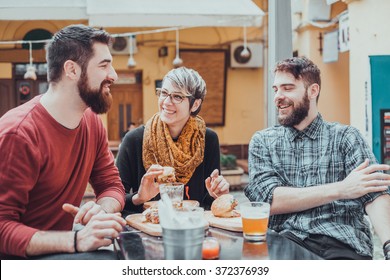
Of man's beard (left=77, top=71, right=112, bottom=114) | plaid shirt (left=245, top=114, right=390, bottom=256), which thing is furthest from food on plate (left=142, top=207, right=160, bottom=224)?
plaid shirt (left=245, top=114, right=390, bottom=256)

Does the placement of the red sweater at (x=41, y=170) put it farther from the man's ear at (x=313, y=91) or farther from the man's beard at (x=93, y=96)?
the man's ear at (x=313, y=91)

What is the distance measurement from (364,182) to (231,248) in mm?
647

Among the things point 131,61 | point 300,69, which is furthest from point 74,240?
point 131,61

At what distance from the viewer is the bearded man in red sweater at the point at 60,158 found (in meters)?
1.54

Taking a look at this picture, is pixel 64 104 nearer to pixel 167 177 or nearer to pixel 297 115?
pixel 167 177

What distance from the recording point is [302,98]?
2.24 m

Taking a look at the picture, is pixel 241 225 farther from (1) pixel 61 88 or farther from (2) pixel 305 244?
(1) pixel 61 88

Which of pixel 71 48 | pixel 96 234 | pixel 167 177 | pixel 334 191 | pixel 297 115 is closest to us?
pixel 96 234

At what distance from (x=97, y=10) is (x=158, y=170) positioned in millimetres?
3015

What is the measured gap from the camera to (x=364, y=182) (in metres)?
1.92

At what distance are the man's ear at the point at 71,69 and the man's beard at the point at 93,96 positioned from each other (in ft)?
0.07

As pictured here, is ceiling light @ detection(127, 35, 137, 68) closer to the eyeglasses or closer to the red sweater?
the eyeglasses
